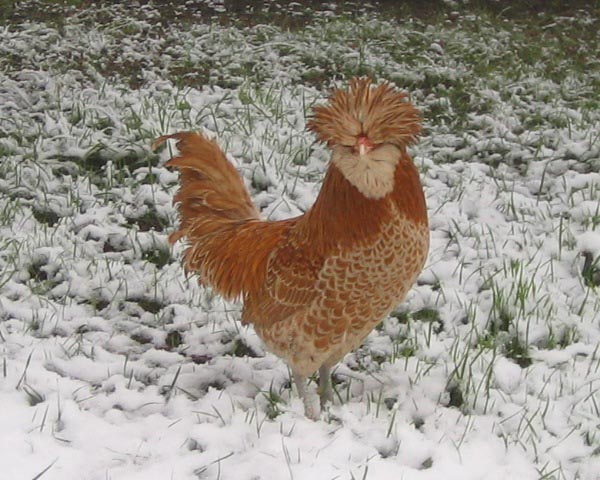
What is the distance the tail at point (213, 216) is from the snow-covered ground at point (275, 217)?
20.3 inches

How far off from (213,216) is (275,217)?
1.40 metres

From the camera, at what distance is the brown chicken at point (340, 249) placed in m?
2.76

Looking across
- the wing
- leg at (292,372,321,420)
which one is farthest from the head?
leg at (292,372,321,420)

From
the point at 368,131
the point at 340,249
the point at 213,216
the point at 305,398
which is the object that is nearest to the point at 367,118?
the point at 368,131

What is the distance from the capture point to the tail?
337cm

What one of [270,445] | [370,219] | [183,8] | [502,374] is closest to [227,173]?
[370,219]

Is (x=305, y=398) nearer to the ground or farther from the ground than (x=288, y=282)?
nearer to the ground

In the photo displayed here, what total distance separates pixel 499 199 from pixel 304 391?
2.47 m

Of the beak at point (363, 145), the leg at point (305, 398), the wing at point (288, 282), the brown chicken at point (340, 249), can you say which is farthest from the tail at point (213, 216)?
the beak at point (363, 145)

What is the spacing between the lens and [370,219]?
9.23ft

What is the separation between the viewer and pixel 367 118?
2.70 m

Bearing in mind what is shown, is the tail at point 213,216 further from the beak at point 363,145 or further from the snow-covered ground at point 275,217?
the beak at point 363,145

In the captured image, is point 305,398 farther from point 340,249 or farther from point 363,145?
point 363,145

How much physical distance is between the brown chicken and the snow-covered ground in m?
0.37
